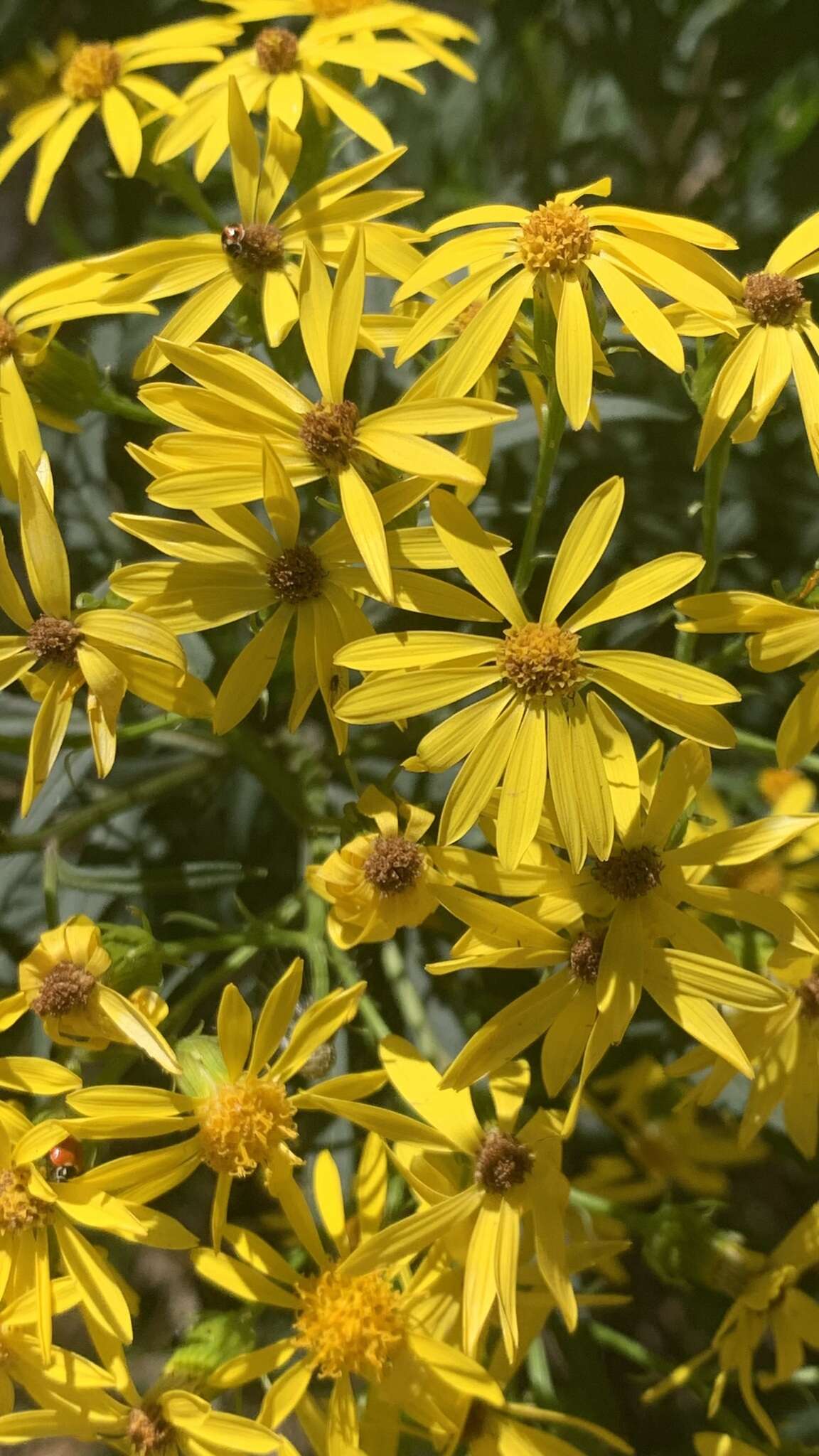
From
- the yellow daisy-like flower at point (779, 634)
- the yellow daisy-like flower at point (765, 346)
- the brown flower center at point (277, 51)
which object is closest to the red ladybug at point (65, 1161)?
the yellow daisy-like flower at point (779, 634)

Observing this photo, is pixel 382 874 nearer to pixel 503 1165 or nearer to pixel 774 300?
pixel 503 1165

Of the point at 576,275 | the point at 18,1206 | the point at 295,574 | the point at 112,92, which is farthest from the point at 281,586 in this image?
the point at 112,92

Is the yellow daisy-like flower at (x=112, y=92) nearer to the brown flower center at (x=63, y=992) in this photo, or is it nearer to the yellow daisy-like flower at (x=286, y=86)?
the yellow daisy-like flower at (x=286, y=86)

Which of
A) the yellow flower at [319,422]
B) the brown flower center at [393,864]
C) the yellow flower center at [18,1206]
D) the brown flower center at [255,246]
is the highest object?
the brown flower center at [255,246]

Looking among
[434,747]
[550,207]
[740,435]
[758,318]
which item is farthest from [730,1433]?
[550,207]

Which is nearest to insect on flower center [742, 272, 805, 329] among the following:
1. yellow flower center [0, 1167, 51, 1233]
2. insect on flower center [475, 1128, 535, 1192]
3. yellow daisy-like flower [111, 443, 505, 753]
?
yellow daisy-like flower [111, 443, 505, 753]

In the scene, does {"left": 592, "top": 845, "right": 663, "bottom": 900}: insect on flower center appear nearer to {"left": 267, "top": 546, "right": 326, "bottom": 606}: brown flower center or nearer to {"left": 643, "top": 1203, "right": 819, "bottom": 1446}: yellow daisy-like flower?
{"left": 267, "top": 546, "right": 326, "bottom": 606}: brown flower center
